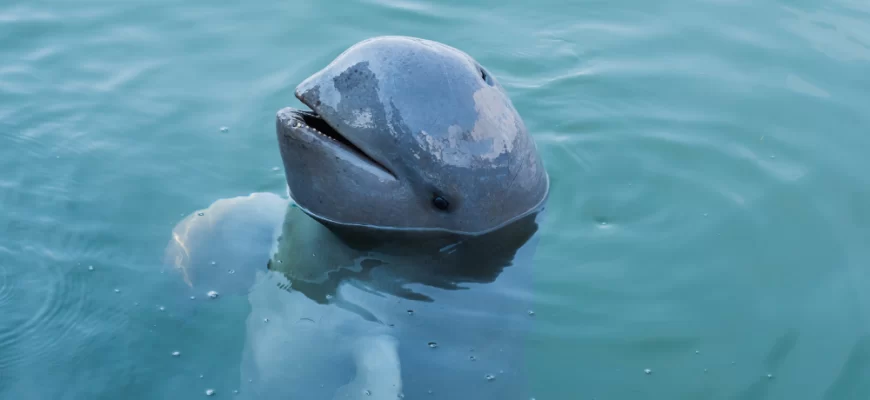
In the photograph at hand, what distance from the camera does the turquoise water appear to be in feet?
21.0

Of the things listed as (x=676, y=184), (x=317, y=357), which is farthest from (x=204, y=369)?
(x=676, y=184)

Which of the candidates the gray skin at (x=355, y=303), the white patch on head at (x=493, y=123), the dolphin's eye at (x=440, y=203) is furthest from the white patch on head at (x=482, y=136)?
the gray skin at (x=355, y=303)

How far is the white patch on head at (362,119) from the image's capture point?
242 inches

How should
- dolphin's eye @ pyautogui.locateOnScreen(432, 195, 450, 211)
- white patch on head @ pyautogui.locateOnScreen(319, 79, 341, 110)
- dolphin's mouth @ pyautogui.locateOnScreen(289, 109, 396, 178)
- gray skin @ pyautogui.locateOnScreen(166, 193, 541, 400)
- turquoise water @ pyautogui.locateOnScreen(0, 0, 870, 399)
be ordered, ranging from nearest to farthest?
gray skin @ pyautogui.locateOnScreen(166, 193, 541, 400) → white patch on head @ pyautogui.locateOnScreen(319, 79, 341, 110) → dolphin's mouth @ pyautogui.locateOnScreen(289, 109, 396, 178) → turquoise water @ pyautogui.locateOnScreen(0, 0, 870, 399) → dolphin's eye @ pyautogui.locateOnScreen(432, 195, 450, 211)

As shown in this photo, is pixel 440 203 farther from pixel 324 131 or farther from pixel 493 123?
pixel 324 131

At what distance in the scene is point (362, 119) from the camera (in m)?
6.16

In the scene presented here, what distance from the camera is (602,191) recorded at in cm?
825

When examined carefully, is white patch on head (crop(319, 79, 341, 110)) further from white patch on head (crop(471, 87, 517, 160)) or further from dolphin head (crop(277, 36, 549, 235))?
white patch on head (crop(471, 87, 517, 160))

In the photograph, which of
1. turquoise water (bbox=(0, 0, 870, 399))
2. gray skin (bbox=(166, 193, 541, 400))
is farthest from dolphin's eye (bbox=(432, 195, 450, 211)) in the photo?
turquoise water (bbox=(0, 0, 870, 399))

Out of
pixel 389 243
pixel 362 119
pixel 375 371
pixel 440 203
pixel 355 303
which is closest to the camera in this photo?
pixel 375 371

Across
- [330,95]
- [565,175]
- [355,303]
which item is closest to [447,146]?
[330,95]

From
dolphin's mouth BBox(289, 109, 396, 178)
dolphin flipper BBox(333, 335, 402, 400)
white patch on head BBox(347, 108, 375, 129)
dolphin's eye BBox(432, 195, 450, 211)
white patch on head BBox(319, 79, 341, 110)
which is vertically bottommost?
dolphin flipper BBox(333, 335, 402, 400)

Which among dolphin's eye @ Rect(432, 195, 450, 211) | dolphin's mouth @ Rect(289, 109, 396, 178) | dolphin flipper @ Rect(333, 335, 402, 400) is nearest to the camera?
dolphin flipper @ Rect(333, 335, 402, 400)

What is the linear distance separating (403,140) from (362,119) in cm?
32
